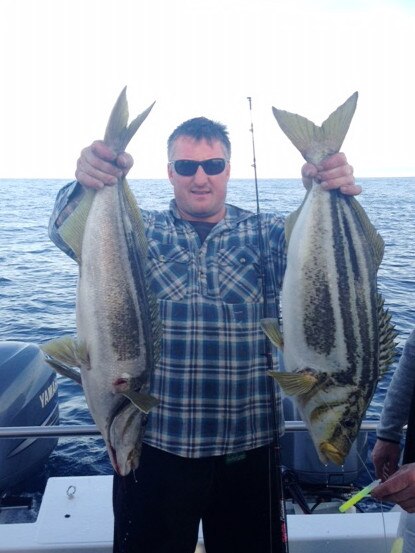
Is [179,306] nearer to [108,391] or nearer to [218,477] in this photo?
[108,391]

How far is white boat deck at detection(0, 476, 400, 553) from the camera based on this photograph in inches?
137

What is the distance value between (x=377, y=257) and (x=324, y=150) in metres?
0.61

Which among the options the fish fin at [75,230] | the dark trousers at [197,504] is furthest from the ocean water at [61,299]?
the fish fin at [75,230]

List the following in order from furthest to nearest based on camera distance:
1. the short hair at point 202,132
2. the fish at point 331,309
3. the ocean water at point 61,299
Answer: the ocean water at point 61,299
the short hair at point 202,132
the fish at point 331,309

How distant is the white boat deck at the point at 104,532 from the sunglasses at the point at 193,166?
2.37m

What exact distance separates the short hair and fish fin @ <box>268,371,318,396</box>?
A: 5.02ft

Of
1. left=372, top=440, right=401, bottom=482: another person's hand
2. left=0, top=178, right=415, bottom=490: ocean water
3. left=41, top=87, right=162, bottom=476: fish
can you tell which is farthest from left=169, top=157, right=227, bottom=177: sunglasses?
left=0, top=178, right=415, bottom=490: ocean water

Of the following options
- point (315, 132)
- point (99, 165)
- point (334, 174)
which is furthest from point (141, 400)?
point (315, 132)

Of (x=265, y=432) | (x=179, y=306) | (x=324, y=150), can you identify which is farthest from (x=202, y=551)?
(x=324, y=150)

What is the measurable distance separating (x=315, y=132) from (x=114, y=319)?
140 cm

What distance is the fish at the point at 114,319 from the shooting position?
2723mm

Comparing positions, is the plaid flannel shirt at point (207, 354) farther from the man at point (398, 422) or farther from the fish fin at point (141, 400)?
the man at point (398, 422)

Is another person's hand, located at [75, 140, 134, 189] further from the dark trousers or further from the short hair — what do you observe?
the dark trousers

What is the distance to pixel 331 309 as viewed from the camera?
2619 millimetres
